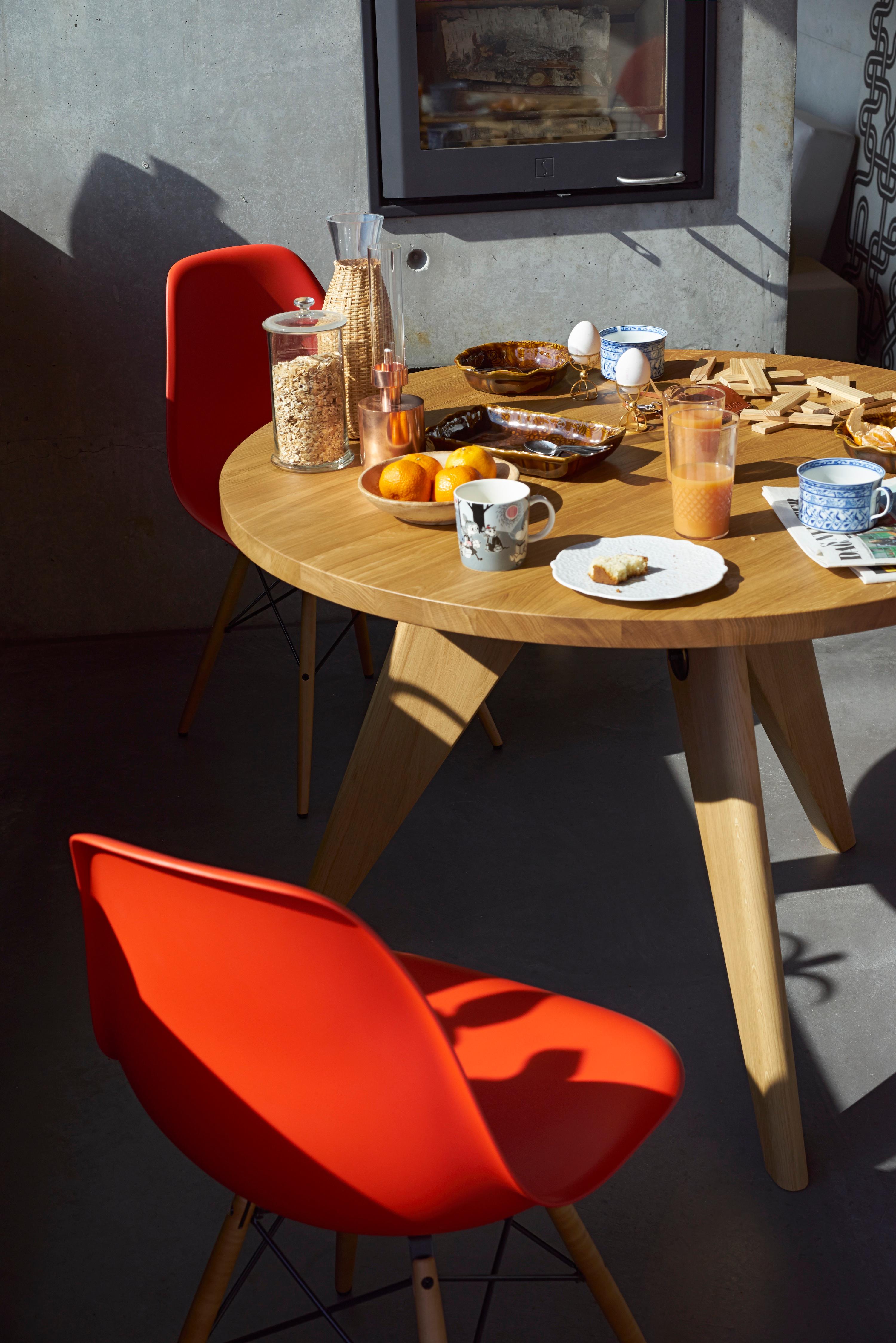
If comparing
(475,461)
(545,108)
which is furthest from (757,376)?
(545,108)

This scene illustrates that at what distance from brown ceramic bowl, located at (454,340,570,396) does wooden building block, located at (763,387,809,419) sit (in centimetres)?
37

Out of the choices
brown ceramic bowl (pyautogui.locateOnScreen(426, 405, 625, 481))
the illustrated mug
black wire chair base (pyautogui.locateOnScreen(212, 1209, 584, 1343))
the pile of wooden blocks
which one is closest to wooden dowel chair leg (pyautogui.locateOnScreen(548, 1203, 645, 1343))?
black wire chair base (pyautogui.locateOnScreen(212, 1209, 584, 1343))

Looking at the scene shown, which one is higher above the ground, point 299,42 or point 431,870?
point 299,42

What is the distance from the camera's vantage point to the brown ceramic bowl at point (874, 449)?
5.37 ft

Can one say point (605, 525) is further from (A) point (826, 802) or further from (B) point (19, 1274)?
(B) point (19, 1274)

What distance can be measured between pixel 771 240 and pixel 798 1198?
2.41m

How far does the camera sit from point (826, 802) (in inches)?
84.0

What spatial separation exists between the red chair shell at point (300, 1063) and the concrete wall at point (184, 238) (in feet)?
7.95

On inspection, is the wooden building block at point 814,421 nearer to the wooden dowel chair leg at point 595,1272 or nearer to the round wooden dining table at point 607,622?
the round wooden dining table at point 607,622

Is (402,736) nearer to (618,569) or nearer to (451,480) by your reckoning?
(451,480)

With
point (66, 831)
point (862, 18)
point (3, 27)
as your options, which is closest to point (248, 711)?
point (66, 831)

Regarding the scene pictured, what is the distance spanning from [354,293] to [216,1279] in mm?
1369

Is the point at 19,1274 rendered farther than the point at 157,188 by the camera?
No

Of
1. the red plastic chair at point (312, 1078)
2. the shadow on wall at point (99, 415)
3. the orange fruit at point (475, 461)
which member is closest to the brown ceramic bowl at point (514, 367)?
the orange fruit at point (475, 461)
